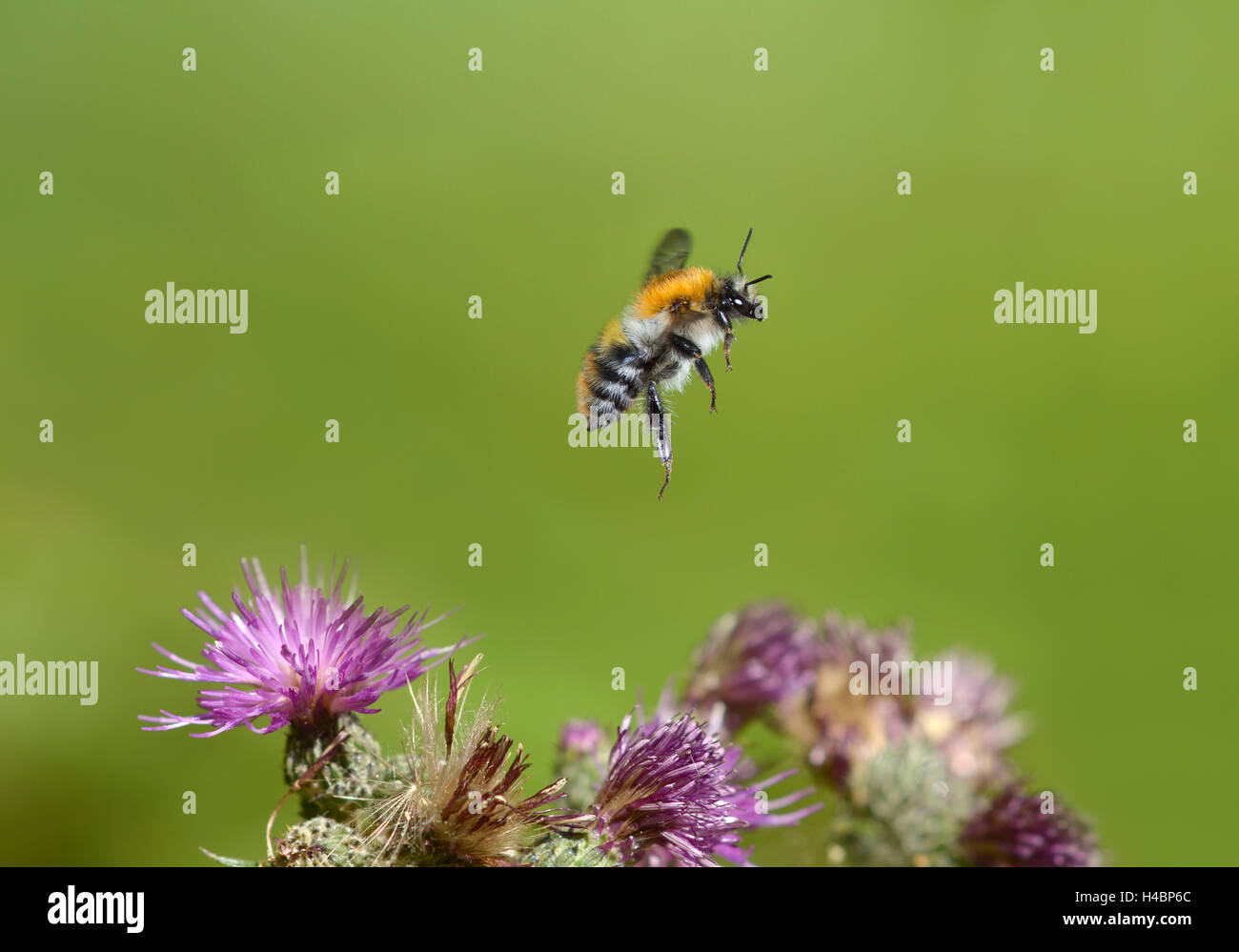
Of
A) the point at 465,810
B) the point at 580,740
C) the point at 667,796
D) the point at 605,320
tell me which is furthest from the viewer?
the point at 605,320

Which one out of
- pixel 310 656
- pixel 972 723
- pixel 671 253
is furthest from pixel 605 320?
pixel 310 656

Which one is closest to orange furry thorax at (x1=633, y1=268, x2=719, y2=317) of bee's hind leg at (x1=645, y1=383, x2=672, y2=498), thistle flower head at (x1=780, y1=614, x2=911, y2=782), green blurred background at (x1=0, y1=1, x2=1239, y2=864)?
bee's hind leg at (x1=645, y1=383, x2=672, y2=498)

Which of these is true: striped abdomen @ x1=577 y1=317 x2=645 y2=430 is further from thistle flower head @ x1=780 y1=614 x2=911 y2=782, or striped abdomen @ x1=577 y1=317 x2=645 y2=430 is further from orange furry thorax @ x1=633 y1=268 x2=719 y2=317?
thistle flower head @ x1=780 y1=614 x2=911 y2=782

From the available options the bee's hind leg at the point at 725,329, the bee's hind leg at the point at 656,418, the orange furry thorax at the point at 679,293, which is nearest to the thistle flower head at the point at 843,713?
the bee's hind leg at the point at 656,418

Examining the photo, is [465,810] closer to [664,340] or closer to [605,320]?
[664,340]

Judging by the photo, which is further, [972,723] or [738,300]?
[972,723]

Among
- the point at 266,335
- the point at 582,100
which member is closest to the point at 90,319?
the point at 266,335

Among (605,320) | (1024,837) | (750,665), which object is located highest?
(605,320)
